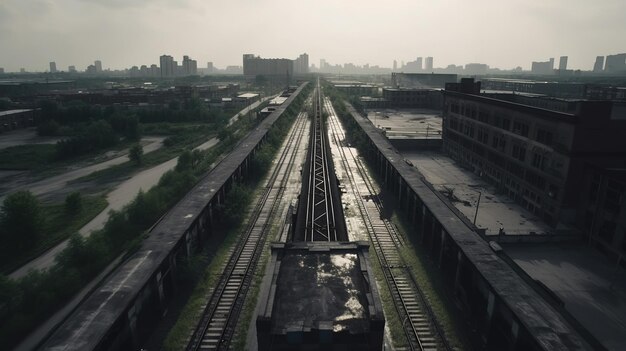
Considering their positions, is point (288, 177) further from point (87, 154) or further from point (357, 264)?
point (87, 154)

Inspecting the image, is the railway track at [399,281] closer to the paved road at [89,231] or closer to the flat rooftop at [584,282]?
the flat rooftop at [584,282]

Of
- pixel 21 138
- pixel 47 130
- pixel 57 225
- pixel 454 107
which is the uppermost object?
pixel 454 107

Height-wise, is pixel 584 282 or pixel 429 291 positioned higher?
pixel 429 291

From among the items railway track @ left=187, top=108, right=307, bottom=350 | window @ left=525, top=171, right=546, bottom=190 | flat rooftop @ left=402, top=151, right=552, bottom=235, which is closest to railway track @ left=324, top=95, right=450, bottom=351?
flat rooftop @ left=402, top=151, right=552, bottom=235

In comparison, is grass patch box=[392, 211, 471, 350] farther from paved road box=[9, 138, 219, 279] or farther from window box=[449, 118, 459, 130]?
window box=[449, 118, 459, 130]

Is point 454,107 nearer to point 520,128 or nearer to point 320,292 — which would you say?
point 520,128

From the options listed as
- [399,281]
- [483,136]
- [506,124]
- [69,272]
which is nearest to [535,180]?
[506,124]
